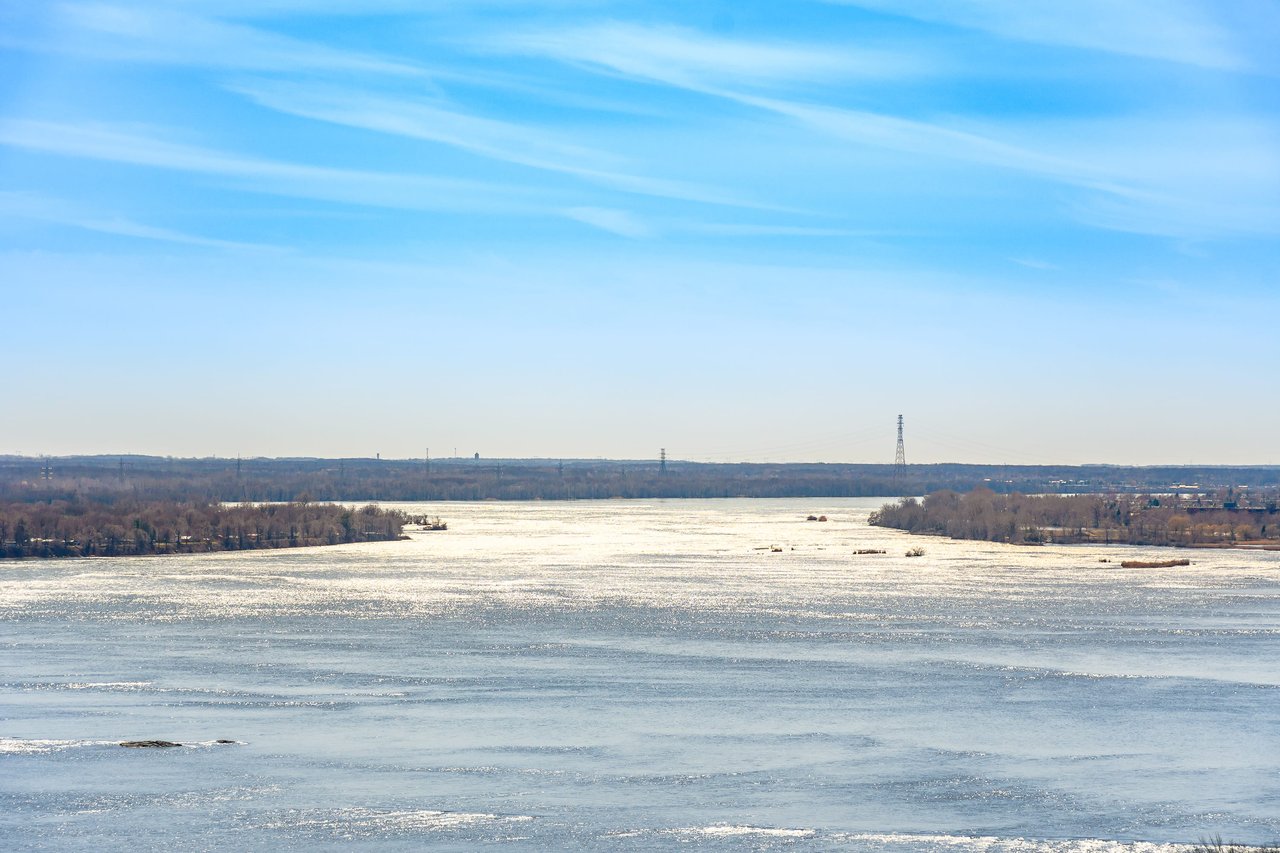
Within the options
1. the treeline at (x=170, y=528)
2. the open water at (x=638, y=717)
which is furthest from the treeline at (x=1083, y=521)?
the treeline at (x=170, y=528)

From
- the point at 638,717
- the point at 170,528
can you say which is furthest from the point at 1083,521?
the point at 638,717

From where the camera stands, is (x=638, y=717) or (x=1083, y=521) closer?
(x=638, y=717)

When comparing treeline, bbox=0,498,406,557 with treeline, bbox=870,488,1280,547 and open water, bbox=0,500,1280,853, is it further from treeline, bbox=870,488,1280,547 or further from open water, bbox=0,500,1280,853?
treeline, bbox=870,488,1280,547

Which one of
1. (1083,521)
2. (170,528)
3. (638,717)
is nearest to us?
(638,717)

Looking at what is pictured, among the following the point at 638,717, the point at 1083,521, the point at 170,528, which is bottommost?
the point at 638,717

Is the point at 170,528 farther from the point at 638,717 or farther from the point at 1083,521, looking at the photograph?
the point at 638,717

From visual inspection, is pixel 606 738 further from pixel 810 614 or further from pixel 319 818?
pixel 810 614
